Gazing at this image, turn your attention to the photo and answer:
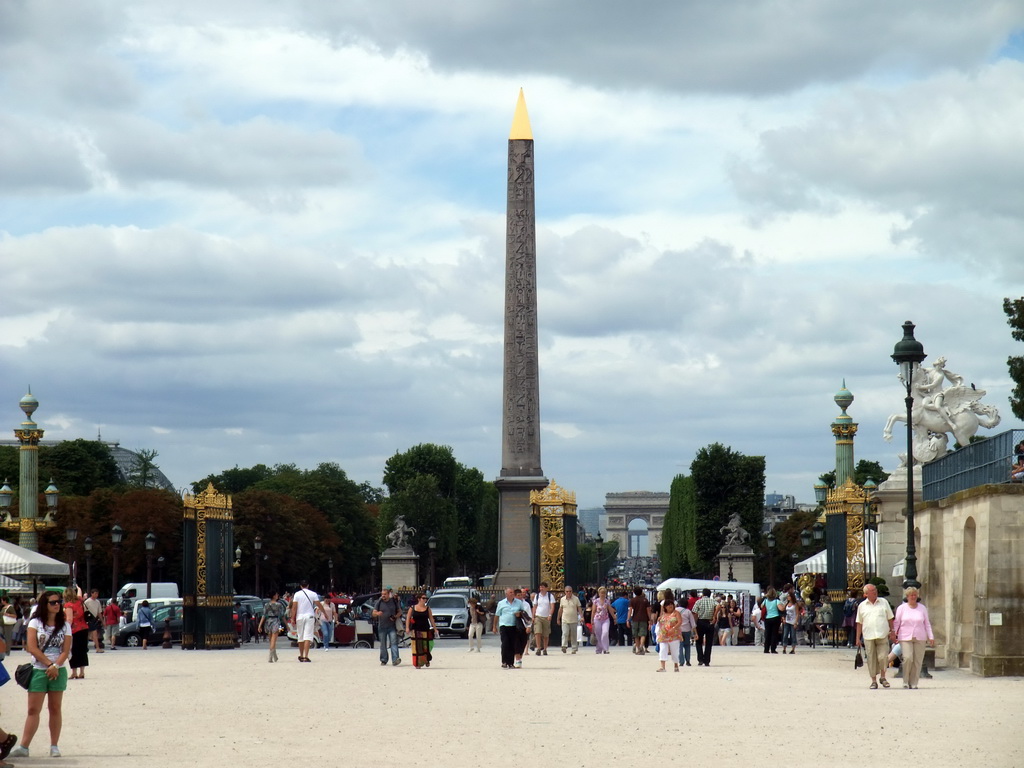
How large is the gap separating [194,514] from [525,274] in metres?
15.9

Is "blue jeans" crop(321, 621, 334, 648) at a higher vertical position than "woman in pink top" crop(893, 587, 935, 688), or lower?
lower

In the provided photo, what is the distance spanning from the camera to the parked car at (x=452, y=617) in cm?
3984

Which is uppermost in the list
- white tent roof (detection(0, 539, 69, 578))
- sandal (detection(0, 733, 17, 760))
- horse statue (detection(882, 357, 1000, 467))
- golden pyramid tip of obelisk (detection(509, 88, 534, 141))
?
golden pyramid tip of obelisk (detection(509, 88, 534, 141))

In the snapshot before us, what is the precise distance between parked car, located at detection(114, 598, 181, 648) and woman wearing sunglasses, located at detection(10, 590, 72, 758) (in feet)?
76.4

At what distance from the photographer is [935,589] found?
25.6 m

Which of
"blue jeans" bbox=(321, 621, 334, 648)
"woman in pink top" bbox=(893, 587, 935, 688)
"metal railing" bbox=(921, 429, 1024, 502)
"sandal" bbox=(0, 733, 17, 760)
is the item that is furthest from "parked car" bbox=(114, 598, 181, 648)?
"sandal" bbox=(0, 733, 17, 760)

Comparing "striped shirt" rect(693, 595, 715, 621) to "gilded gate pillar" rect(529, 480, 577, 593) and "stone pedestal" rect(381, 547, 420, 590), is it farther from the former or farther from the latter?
"stone pedestal" rect(381, 547, 420, 590)

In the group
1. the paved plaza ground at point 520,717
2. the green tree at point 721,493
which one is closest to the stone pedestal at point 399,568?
the green tree at point 721,493

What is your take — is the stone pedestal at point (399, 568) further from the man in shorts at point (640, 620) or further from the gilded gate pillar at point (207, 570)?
the man in shorts at point (640, 620)

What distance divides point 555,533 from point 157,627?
1013 cm

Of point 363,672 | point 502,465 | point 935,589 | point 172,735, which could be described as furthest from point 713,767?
point 502,465

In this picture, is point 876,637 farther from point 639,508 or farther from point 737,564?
point 639,508

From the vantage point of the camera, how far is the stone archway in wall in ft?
73.6

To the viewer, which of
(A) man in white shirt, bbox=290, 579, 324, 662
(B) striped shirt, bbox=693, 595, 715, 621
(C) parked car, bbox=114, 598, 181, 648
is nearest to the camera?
(A) man in white shirt, bbox=290, 579, 324, 662
